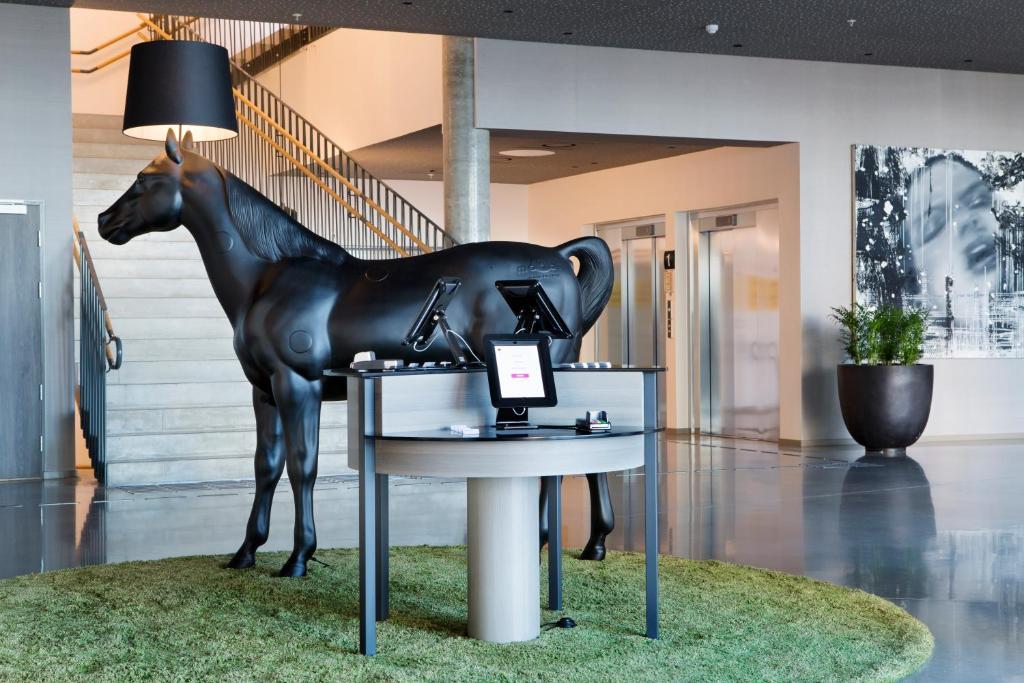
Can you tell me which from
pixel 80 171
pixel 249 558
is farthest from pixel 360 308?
pixel 80 171

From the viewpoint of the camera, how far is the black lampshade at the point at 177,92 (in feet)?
23.7

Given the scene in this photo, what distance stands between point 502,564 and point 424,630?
414 mm

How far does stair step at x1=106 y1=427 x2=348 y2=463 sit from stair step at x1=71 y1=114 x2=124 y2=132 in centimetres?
531

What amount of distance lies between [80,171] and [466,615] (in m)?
9.12

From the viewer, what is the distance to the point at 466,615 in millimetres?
4738

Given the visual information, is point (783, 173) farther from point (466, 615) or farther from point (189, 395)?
point (466, 615)

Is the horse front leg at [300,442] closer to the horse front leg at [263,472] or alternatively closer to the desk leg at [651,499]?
the horse front leg at [263,472]

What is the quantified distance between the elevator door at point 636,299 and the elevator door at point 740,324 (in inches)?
32.9

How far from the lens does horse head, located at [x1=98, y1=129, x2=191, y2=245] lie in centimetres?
571

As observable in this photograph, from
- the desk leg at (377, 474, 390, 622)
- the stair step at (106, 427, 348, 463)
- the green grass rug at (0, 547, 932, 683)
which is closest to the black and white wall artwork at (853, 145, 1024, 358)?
the stair step at (106, 427, 348, 463)

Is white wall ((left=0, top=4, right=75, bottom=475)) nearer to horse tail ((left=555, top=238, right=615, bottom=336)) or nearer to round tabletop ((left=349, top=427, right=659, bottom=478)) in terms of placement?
horse tail ((left=555, top=238, right=615, bottom=336))

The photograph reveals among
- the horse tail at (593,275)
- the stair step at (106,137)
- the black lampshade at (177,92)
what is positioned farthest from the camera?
the stair step at (106,137)

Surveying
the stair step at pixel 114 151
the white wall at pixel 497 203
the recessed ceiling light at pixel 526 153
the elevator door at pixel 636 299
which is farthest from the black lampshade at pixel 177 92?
the white wall at pixel 497 203

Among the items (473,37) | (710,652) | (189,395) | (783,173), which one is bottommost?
(710,652)
